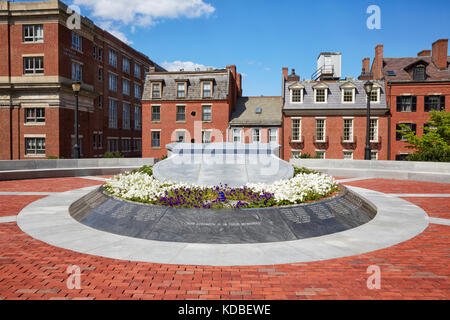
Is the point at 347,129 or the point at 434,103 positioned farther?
the point at 347,129

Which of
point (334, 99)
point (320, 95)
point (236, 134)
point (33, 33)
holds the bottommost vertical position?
point (236, 134)

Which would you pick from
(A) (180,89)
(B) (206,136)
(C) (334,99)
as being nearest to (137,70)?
(A) (180,89)

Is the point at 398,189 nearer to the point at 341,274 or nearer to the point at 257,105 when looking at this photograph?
the point at 341,274

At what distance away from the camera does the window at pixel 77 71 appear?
1321 inches

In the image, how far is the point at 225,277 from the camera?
503 cm

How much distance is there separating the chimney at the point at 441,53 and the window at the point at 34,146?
44980 millimetres

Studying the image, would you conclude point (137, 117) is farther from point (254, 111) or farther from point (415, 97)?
point (415, 97)

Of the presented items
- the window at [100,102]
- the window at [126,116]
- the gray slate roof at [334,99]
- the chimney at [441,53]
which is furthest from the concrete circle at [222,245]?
the window at [126,116]

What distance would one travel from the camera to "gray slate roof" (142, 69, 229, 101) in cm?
3691

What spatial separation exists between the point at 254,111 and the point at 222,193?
102 ft

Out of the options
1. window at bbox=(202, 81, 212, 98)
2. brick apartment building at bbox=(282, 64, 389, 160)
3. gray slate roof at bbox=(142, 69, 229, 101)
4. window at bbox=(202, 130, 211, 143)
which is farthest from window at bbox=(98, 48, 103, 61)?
brick apartment building at bbox=(282, 64, 389, 160)

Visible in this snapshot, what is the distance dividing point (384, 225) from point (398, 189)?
8.01 m

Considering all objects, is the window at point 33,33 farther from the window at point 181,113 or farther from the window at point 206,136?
the window at point 206,136

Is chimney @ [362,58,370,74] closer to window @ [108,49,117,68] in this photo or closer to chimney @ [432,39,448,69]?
chimney @ [432,39,448,69]
